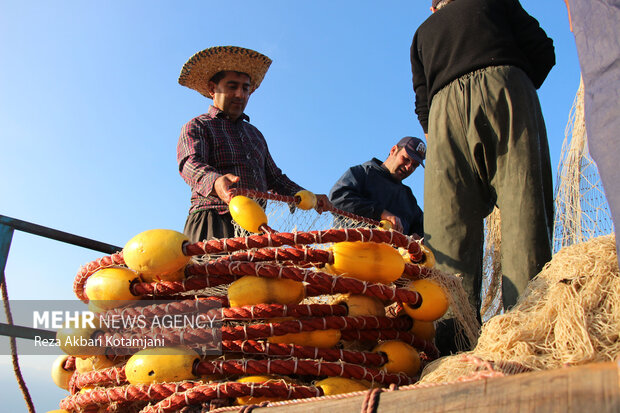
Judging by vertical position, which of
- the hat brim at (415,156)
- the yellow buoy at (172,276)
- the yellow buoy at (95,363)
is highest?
the hat brim at (415,156)

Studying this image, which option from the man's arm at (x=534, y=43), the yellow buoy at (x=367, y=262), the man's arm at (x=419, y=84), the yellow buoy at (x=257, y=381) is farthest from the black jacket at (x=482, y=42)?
the yellow buoy at (x=257, y=381)

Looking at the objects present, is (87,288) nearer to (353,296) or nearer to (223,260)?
(223,260)

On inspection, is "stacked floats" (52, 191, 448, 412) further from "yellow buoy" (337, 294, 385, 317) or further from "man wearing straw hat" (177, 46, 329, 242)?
"man wearing straw hat" (177, 46, 329, 242)

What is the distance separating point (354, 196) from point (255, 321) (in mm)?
2788

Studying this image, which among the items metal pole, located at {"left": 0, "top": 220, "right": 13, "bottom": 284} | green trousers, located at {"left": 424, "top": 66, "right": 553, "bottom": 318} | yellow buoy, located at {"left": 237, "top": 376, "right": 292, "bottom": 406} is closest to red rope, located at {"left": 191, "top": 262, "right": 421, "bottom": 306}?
yellow buoy, located at {"left": 237, "top": 376, "right": 292, "bottom": 406}

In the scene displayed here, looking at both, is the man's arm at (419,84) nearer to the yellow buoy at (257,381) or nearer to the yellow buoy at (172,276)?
the yellow buoy at (172,276)

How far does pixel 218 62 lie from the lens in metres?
3.84

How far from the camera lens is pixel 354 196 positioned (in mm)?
4578

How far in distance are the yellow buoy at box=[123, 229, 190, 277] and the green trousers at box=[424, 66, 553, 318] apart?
1.27m

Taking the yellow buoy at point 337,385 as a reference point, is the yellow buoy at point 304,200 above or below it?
above

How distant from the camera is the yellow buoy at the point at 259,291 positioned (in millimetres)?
1797

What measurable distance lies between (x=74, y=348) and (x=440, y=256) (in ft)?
5.16

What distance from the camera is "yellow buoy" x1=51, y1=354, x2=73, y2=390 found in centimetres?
233

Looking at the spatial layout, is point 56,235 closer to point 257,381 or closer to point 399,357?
point 257,381
